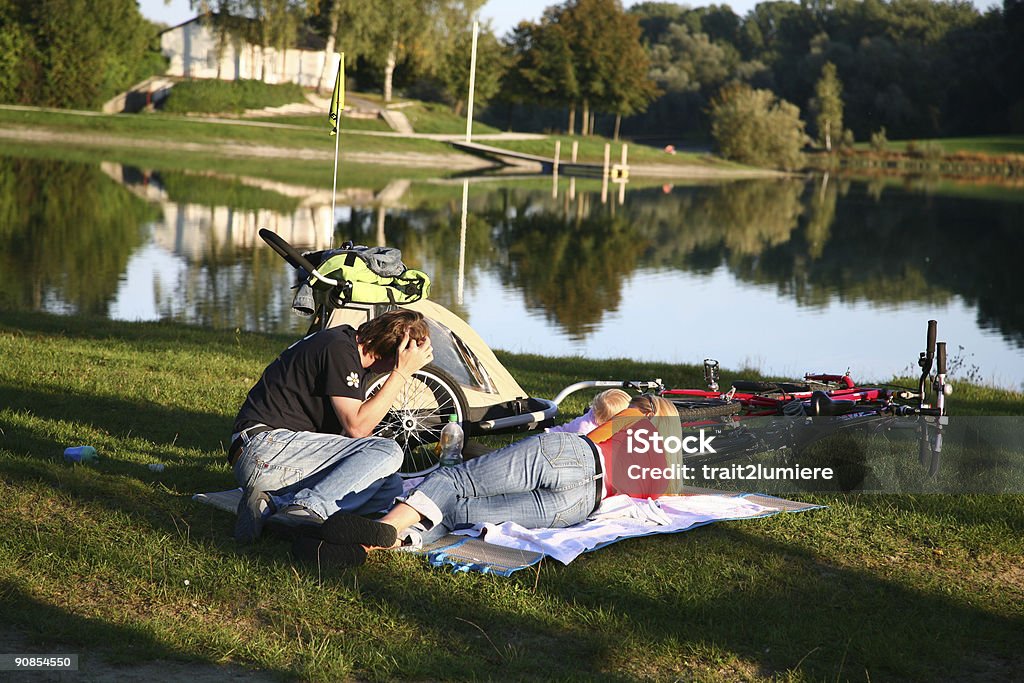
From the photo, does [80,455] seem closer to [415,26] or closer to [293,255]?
[293,255]

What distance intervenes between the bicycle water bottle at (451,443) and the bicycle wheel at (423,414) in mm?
404

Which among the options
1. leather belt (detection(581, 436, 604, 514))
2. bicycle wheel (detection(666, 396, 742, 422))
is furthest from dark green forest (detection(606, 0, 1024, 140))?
leather belt (detection(581, 436, 604, 514))

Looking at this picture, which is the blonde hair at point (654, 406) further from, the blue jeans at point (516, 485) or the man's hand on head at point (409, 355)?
the man's hand on head at point (409, 355)

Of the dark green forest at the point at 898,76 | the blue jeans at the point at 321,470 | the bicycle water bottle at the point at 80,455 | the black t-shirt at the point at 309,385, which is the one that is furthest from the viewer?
the dark green forest at the point at 898,76

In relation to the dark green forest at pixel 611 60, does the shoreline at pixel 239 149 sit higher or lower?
lower

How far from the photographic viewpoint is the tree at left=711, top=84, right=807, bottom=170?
2554 inches

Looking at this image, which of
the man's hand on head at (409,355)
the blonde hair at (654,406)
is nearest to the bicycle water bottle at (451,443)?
the man's hand on head at (409,355)

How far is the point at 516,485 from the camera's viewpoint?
219 inches

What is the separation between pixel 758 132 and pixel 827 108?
15.0m

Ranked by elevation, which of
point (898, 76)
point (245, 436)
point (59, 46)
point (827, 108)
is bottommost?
point (245, 436)

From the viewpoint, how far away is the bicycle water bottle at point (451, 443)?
21.2 feet

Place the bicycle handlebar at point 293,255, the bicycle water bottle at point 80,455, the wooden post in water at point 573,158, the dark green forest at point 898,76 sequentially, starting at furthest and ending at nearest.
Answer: the dark green forest at point 898,76 < the wooden post in water at point 573,158 < the bicycle handlebar at point 293,255 < the bicycle water bottle at point 80,455

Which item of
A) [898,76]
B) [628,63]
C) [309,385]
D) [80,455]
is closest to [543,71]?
[628,63]

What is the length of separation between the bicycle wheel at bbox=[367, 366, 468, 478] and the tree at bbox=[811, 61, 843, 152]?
74008mm
